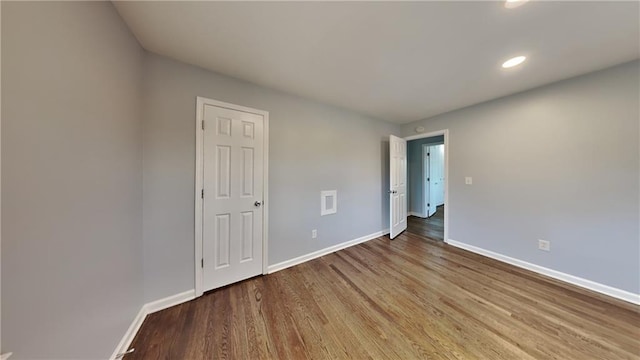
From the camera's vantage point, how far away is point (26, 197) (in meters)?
0.73

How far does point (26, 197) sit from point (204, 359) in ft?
4.21

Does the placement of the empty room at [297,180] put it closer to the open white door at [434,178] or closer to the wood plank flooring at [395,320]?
the wood plank flooring at [395,320]

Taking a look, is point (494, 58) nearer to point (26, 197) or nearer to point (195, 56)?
point (195, 56)

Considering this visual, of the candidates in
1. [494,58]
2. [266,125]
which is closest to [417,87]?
[494,58]

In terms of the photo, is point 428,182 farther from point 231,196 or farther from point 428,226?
point 231,196

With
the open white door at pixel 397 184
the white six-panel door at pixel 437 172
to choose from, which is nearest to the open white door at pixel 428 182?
the white six-panel door at pixel 437 172

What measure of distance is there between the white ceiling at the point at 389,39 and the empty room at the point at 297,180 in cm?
2

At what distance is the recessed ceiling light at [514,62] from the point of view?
177 cm

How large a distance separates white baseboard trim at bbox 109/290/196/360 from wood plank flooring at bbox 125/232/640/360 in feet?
0.17

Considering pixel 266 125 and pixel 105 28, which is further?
pixel 266 125

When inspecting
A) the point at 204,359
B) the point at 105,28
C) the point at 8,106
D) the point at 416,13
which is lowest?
the point at 204,359

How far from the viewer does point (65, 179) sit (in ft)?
2.95

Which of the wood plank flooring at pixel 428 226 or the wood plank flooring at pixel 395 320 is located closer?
the wood plank flooring at pixel 395 320

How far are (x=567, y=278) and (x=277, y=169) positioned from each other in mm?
3510
